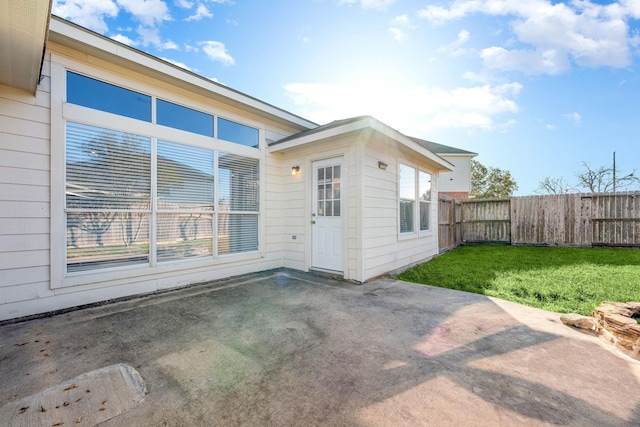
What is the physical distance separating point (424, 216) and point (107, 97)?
21.8ft

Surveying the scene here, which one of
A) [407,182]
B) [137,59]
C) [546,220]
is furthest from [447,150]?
[137,59]

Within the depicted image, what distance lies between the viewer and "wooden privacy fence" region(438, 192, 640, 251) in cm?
679

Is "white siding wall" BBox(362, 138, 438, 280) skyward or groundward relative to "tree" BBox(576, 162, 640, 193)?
groundward

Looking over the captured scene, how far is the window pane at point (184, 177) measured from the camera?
3752mm

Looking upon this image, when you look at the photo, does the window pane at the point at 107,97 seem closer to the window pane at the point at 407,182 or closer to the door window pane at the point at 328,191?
the door window pane at the point at 328,191

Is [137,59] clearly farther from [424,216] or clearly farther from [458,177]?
[458,177]

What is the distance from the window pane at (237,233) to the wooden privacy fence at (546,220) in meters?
5.58

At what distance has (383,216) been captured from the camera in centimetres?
482

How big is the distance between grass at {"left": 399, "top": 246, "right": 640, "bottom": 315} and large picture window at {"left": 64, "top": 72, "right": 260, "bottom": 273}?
3777 mm

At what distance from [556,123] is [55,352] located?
17.5 m

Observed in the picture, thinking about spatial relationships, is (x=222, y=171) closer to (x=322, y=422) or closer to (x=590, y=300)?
(x=322, y=422)

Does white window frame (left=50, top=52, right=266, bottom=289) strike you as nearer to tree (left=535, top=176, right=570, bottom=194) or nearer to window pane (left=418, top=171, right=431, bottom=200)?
window pane (left=418, top=171, right=431, bottom=200)

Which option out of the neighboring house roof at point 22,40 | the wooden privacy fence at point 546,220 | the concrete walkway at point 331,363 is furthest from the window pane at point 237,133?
the wooden privacy fence at point 546,220

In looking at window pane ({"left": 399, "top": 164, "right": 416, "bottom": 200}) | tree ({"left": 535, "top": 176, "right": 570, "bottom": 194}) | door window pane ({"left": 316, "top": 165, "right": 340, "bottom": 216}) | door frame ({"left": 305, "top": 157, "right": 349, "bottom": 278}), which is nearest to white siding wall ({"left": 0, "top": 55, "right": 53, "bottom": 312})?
door frame ({"left": 305, "top": 157, "right": 349, "bottom": 278})
